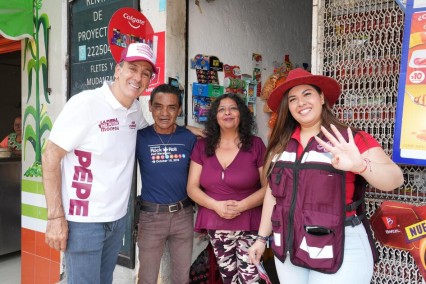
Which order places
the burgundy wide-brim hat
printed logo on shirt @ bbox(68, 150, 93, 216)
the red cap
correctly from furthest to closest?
1. the red cap
2. printed logo on shirt @ bbox(68, 150, 93, 216)
3. the burgundy wide-brim hat

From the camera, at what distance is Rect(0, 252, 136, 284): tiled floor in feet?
12.2

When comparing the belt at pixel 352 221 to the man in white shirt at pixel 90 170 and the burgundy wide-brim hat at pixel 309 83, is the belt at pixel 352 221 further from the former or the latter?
the man in white shirt at pixel 90 170

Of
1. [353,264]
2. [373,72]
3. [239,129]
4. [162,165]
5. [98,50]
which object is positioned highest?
[98,50]

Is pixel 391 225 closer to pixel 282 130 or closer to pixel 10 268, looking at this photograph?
pixel 282 130

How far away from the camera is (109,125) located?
231 centimetres

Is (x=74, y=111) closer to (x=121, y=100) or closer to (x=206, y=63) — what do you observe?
(x=121, y=100)

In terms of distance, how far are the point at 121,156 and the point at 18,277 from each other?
369cm

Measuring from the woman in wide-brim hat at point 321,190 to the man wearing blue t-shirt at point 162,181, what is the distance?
1.02 meters

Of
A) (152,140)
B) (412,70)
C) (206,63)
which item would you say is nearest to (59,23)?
(206,63)

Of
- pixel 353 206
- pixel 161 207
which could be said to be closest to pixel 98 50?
pixel 161 207

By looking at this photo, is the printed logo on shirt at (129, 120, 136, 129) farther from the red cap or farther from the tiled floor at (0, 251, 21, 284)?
the tiled floor at (0, 251, 21, 284)

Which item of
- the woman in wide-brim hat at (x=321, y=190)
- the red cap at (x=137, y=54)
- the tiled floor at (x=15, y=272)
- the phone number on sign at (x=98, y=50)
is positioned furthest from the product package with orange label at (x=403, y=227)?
the phone number on sign at (x=98, y=50)

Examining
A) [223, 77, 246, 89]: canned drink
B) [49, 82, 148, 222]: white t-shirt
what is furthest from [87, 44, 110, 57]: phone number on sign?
[49, 82, 148, 222]: white t-shirt

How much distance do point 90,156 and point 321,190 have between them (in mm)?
1322
